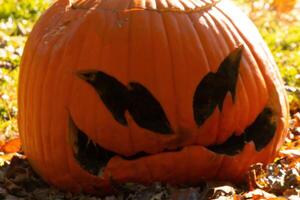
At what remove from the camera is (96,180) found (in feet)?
11.2

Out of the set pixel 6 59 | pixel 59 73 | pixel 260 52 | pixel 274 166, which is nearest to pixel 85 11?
pixel 59 73

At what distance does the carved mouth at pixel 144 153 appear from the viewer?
135 inches

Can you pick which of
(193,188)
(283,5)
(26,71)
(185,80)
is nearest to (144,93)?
(185,80)

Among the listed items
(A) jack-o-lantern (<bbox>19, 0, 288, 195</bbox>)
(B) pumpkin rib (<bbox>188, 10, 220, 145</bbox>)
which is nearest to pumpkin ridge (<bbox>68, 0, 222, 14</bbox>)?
(A) jack-o-lantern (<bbox>19, 0, 288, 195</bbox>)

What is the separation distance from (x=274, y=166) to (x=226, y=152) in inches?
12.2

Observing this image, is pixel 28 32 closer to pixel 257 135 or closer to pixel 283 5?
pixel 283 5

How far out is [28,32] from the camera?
7160 mm

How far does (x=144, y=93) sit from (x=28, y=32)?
407 cm

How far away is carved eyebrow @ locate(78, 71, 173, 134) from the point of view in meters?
3.33

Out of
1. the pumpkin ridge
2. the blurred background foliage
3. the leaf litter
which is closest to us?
the leaf litter

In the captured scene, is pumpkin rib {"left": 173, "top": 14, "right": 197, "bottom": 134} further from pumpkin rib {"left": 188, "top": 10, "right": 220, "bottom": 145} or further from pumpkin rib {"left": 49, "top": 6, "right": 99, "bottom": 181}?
pumpkin rib {"left": 49, "top": 6, "right": 99, "bottom": 181}

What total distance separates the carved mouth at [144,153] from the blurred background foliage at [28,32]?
49.8 inches

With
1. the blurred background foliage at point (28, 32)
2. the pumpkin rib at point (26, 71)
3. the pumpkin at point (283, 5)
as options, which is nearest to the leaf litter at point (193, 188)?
the pumpkin rib at point (26, 71)

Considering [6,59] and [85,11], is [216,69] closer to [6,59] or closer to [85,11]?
[85,11]
